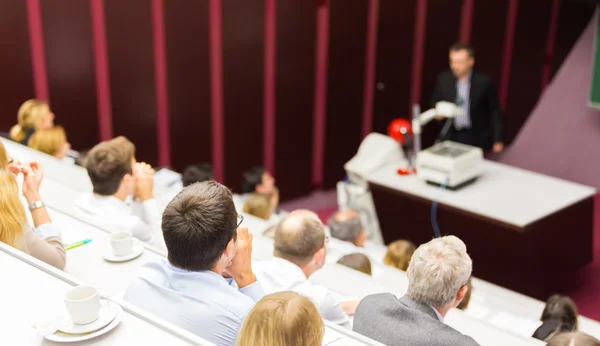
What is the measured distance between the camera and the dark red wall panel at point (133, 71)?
498 cm

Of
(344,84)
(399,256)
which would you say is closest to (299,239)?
(399,256)

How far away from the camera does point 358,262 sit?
3141mm

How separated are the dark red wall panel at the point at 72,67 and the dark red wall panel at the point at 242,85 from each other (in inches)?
41.0

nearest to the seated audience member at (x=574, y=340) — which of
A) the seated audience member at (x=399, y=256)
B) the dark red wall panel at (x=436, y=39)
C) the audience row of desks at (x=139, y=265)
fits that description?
the audience row of desks at (x=139, y=265)

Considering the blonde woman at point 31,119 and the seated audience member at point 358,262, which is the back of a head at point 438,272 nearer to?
the seated audience member at point 358,262

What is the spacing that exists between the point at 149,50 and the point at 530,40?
13.7 ft

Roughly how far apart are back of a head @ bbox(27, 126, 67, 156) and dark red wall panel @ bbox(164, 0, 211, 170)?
1360 millimetres

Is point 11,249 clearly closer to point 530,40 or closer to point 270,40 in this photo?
point 270,40

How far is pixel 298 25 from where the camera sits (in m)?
5.97

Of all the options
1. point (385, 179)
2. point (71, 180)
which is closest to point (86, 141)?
point (71, 180)

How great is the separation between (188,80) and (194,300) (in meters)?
3.63

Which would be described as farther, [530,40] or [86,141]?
[530,40]

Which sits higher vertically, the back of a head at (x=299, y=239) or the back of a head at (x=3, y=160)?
the back of a head at (x=3, y=160)

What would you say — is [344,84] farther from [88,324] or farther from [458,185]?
[88,324]
